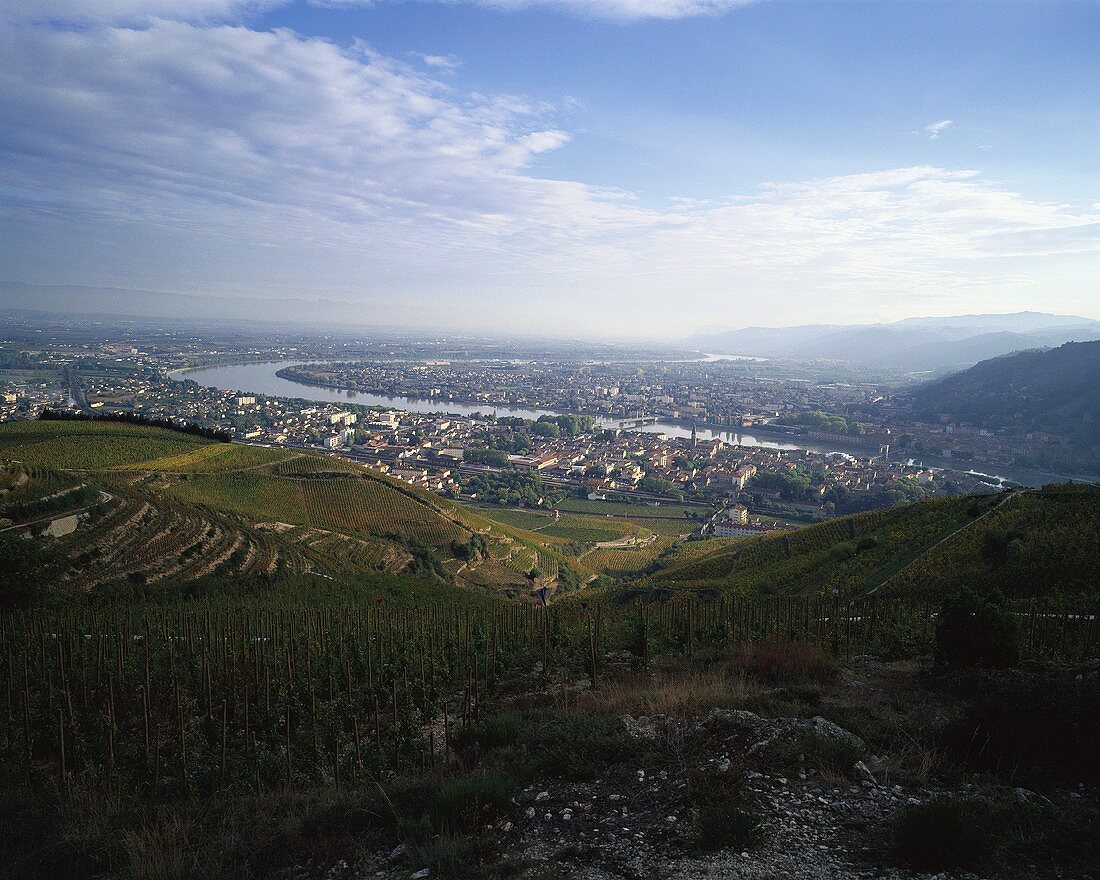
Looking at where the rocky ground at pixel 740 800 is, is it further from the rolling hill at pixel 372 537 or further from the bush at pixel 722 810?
the rolling hill at pixel 372 537

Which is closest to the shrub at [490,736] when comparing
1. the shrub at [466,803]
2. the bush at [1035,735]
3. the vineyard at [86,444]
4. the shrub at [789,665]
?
the shrub at [466,803]

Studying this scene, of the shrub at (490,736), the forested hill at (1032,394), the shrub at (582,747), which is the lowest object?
the shrub at (490,736)

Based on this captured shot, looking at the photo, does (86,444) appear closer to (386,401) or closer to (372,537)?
(372,537)

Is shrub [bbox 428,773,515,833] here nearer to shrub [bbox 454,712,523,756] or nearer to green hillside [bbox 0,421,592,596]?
shrub [bbox 454,712,523,756]

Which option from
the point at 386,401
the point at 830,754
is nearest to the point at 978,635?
the point at 830,754

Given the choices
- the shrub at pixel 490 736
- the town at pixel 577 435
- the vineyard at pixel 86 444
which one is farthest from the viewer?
the town at pixel 577 435

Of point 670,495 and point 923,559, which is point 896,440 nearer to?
point 670,495

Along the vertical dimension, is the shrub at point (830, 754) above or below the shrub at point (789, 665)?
above

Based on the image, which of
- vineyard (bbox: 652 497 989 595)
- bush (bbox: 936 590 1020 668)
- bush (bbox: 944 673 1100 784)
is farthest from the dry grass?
vineyard (bbox: 652 497 989 595)
